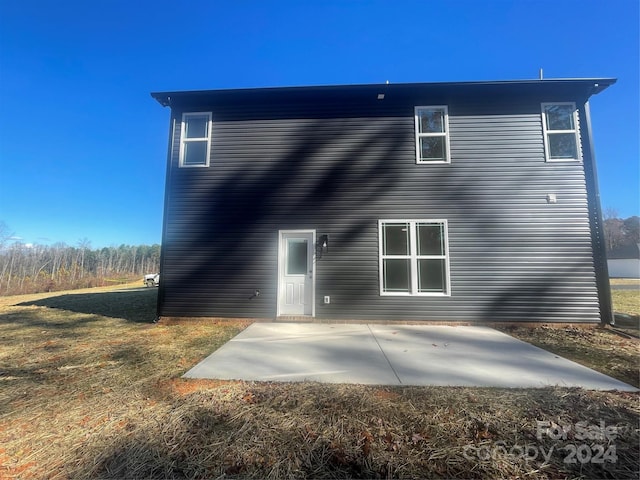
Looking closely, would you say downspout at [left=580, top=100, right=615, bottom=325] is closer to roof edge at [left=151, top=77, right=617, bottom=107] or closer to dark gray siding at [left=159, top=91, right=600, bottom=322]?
dark gray siding at [left=159, top=91, right=600, bottom=322]

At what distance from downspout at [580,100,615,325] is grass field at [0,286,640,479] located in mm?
3016

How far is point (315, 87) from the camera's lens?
646 cm

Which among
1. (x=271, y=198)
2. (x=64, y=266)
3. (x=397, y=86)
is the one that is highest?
(x=397, y=86)

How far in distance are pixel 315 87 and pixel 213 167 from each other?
3.27 meters

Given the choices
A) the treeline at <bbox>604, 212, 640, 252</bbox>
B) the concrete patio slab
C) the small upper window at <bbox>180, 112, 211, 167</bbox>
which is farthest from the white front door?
the treeline at <bbox>604, 212, 640, 252</bbox>

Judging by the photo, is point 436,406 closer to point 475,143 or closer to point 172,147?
point 475,143

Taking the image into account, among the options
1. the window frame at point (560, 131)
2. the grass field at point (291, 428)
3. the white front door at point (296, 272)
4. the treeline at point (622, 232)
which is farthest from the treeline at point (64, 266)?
the treeline at point (622, 232)

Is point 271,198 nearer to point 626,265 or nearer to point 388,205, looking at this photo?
point 388,205

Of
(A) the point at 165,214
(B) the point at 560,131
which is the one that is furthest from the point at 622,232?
(A) the point at 165,214

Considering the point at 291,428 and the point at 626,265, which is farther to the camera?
the point at 626,265

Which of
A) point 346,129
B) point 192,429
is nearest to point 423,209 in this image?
point 346,129

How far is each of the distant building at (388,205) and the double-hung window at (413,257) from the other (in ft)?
0.11

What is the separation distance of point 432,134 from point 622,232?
1675 inches

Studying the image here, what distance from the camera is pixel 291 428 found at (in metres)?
2.21
